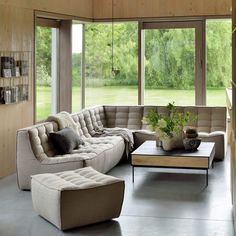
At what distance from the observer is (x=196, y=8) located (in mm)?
Answer: 9492

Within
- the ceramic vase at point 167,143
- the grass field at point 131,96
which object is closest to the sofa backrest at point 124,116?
the grass field at point 131,96

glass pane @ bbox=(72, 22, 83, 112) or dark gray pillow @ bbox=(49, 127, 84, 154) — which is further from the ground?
glass pane @ bbox=(72, 22, 83, 112)

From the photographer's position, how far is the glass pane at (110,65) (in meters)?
10.0

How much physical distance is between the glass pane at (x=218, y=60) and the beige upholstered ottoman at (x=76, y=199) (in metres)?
5.02

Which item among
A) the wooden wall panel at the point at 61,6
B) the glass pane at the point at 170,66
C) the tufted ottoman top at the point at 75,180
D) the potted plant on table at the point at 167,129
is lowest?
the tufted ottoman top at the point at 75,180

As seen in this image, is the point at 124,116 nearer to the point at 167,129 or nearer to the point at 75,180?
the point at 167,129

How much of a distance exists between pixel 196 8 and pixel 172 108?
2730 mm

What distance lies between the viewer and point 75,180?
5141mm

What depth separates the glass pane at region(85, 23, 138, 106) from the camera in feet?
32.9

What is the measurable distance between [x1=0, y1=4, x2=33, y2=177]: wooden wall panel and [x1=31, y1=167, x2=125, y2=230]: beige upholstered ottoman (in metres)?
2.06

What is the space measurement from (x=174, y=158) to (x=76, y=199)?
84.0 inches

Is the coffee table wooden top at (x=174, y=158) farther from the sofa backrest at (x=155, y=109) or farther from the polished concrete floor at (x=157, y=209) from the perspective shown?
the sofa backrest at (x=155, y=109)


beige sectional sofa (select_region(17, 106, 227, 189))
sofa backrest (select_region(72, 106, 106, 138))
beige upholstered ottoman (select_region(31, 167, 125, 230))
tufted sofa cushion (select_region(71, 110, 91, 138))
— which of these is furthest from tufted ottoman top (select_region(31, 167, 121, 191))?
sofa backrest (select_region(72, 106, 106, 138))

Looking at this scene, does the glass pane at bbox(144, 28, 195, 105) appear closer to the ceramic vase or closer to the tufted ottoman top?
the ceramic vase
